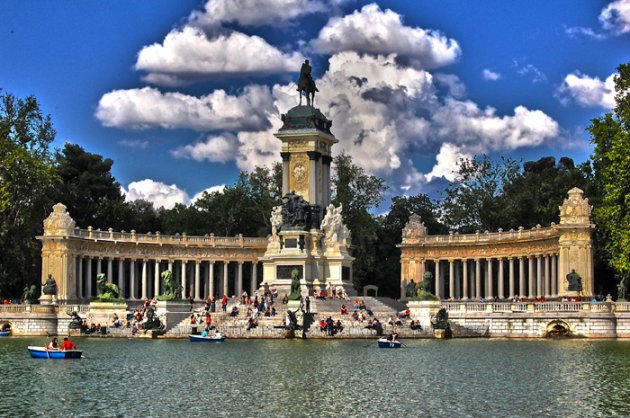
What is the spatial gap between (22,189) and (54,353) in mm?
38329

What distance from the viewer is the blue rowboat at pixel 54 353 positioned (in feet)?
Result: 157

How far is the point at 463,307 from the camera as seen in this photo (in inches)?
2643

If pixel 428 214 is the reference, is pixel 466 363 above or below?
below

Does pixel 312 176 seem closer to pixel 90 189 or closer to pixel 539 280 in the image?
pixel 539 280

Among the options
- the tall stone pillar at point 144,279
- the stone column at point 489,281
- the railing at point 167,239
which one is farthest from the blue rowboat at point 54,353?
the stone column at point 489,281

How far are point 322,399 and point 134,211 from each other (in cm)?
7995

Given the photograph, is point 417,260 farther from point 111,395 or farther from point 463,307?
point 111,395

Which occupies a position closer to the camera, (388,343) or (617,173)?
(388,343)

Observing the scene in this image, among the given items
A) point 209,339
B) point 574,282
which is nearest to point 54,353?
point 209,339

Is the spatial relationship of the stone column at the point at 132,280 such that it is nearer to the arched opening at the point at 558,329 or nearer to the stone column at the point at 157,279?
the stone column at the point at 157,279

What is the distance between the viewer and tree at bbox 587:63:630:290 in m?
71.4

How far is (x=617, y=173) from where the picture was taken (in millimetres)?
72812

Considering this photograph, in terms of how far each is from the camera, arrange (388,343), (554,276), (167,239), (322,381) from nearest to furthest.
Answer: (322,381), (388,343), (554,276), (167,239)

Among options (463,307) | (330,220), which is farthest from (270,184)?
(463,307)
